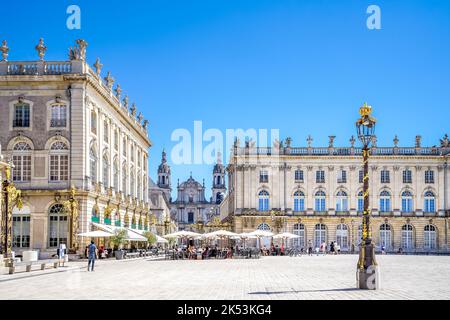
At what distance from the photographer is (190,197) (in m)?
170

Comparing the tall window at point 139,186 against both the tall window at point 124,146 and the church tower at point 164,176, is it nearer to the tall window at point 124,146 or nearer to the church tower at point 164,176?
the tall window at point 124,146

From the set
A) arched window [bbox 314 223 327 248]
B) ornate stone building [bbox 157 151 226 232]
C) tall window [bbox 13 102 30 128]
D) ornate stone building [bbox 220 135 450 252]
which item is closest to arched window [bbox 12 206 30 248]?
tall window [bbox 13 102 30 128]

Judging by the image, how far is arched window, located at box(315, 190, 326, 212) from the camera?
81.8m

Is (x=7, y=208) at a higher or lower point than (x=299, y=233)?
higher

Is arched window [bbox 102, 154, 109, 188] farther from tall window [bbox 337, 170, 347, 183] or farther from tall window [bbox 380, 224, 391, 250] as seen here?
tall window [bbox 380, 224, 391, 250]

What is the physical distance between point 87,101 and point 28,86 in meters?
4.02

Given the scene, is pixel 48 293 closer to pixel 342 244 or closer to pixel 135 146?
pixel 135 146

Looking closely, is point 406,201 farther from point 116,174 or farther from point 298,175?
point 116,174

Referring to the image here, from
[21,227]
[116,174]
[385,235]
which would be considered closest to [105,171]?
[116,174]

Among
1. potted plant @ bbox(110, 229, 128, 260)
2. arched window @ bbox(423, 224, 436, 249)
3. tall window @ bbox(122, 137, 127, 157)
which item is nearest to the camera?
potted plant @ bbox(110, 229, 128, 260)

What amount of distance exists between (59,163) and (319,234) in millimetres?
41809

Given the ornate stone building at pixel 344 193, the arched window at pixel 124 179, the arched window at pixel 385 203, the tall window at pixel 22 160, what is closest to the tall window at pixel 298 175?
the ornate stone building at pixel 344 193

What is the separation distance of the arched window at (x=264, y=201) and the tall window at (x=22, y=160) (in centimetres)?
3892

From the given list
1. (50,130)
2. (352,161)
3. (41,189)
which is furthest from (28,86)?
(352,161)
